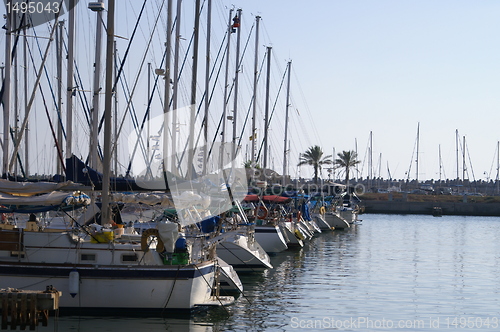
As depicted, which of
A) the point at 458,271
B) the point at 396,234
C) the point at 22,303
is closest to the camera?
the point at 22,303

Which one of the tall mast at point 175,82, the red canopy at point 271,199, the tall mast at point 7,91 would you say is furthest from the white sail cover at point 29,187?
the red canopy at point 271,199

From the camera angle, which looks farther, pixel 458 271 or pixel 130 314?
pixel 458 271

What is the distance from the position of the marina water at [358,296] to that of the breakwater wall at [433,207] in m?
56.8

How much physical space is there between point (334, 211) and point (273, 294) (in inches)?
1801

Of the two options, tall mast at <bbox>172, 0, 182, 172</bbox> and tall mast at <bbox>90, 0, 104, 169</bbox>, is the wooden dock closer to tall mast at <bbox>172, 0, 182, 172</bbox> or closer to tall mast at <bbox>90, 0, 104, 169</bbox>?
tall mast at <bbox>90, 0, 104, 169</bbox>

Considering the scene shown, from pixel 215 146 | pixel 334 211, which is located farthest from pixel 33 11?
pixel 334 211

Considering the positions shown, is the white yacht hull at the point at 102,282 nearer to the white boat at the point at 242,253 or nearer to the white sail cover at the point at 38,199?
the white sail cover at the point at 38,199

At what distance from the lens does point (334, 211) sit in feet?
236

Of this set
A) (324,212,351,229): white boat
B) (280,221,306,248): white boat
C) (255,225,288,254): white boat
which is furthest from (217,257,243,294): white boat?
(324,212,351,229): white boat

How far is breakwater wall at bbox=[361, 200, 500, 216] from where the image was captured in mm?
102438

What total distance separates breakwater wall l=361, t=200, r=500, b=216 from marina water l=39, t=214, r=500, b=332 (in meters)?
56.8

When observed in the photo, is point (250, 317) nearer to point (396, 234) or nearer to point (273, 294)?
point (273, 294)
